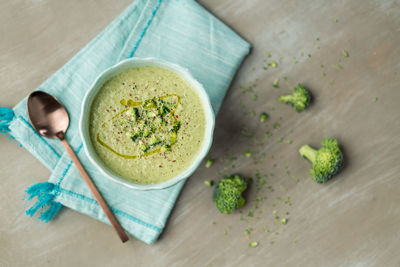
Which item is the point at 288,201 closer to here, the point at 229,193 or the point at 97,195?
the point at 229,193

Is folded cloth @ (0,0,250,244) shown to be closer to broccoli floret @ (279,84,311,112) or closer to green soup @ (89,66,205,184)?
green soup @ (89,66,205,184)

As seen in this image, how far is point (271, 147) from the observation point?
2328mm

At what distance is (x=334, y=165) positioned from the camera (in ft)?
7.27

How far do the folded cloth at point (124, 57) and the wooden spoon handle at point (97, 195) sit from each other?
0.03 m

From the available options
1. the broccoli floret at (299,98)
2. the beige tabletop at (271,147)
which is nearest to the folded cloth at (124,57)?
the beige tabletop at (271,147)

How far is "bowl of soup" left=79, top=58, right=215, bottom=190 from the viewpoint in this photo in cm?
187

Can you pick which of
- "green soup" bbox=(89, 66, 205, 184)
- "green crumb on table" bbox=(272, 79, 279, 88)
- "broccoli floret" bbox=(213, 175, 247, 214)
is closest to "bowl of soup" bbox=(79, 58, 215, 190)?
"green soup" bbox=(89, 66, 205, 184)

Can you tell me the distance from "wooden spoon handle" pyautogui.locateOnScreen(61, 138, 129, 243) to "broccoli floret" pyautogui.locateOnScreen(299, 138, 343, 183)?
1296 mm

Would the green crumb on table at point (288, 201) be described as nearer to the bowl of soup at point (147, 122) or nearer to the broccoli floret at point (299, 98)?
the broccoli floret at point (299, 98)

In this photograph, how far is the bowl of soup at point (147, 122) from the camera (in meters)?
1.87

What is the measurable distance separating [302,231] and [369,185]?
569 millimetres

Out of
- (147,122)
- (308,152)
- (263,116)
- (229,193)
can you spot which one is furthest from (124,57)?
(308,152)

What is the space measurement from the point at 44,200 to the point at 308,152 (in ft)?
5.63

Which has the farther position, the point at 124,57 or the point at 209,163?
the point at 209,163
